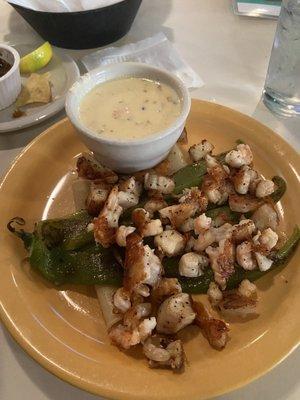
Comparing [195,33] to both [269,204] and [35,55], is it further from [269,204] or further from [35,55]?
[269,204]

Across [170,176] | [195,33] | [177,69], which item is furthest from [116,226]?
[195,33]

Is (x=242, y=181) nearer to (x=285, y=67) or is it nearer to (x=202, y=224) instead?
(x=202, y=224)

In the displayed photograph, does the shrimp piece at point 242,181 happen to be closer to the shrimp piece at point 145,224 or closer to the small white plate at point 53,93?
the shrimp piece at point 145,224

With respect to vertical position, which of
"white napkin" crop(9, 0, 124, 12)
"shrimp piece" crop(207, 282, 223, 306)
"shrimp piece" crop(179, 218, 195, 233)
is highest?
"white napkin" crop(9, 0, 124, 12)

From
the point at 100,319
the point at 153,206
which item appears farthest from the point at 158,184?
the point at 100,319

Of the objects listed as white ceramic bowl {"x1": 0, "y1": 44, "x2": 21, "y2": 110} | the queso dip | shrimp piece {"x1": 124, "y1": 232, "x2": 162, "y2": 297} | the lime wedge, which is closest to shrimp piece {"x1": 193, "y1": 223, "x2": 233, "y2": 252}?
shrimp piece {"x1": 124, "y1": 232, "x2": 162, "y2": 297}

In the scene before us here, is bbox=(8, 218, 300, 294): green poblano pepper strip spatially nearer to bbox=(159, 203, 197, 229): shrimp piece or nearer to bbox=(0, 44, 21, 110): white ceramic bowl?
bbox=(159, 203, 197, 229): shrimp piece
